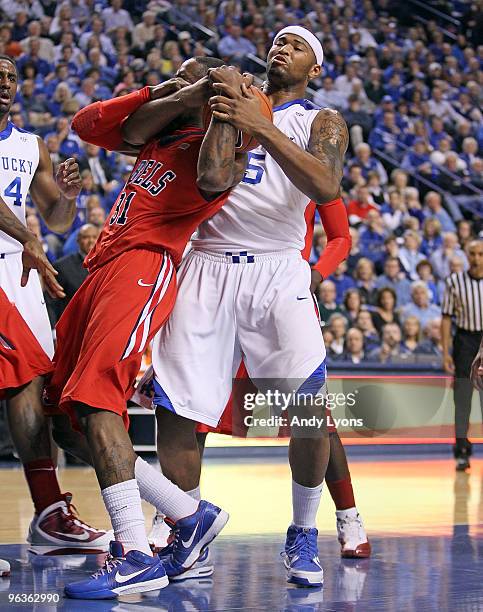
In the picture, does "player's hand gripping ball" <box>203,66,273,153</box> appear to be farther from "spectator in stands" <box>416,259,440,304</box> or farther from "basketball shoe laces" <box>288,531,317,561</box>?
"spectator in stands" <box>416,259,440,304</box>

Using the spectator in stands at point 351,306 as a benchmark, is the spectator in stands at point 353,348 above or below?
below

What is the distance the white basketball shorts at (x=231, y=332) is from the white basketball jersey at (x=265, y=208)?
5 cm

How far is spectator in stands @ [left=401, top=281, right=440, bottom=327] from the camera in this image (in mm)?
12133

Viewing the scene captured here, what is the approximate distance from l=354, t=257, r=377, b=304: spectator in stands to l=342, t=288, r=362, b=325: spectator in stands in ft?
1.69

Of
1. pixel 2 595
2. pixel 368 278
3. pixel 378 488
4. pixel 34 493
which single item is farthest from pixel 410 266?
pixel 2 595

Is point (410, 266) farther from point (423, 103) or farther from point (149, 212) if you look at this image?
point (149, 212)

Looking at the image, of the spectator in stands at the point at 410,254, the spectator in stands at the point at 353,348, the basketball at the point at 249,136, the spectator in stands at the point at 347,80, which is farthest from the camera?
the spectator in stands at the point at 347,80

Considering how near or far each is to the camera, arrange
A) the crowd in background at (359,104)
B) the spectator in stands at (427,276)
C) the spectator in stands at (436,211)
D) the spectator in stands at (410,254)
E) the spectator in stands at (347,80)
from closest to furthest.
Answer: the crowd in background at (359,104) < the spectator in stands at (427,276) < the spectator in stands at (410,254) < the spectator in stands at (436,211) < the spectator in stands at (347,80)

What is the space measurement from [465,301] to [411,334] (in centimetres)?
194

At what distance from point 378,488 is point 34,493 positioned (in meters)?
3.43

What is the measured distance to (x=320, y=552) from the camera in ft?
15.5

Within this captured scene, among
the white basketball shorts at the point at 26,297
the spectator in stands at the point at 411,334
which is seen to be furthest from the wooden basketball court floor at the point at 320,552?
the spectator in stands at the point at 411,334

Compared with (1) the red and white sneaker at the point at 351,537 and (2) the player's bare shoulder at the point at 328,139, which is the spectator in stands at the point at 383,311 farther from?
(2) the player's bare shoulder at the point at 328,139

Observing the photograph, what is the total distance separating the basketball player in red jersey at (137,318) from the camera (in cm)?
369
